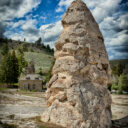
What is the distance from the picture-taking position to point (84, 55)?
1258 cm

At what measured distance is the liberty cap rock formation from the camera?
434 inches

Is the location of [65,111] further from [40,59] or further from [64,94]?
[40,59]

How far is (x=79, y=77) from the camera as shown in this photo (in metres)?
11.8

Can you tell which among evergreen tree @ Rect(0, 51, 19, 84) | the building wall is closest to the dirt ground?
the building wall

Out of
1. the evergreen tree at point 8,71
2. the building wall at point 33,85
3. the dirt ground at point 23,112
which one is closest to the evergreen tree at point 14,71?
the evergreen tree at point 8,71

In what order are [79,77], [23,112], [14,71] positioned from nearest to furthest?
[79,77] < [23,112] < [14,71]

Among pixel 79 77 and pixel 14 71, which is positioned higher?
pixel 14 71

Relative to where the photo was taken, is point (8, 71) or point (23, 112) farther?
point (8, 71)

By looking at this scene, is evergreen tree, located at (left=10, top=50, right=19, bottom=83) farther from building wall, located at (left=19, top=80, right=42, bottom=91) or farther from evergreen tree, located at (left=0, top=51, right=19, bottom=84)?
building wall, located at (left=19, top=80, right=42, bottom=91)

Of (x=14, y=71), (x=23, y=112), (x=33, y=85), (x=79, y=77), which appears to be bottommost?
(x=23, y=112)

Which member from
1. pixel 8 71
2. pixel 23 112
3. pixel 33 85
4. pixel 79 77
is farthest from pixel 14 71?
pixel 79 77

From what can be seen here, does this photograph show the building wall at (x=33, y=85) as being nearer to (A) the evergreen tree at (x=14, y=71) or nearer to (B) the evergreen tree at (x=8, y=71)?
(B) the evergreen tree at (x=8, y=71)

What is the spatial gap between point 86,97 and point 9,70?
44031mm

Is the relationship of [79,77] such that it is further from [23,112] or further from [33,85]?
[33,85]
